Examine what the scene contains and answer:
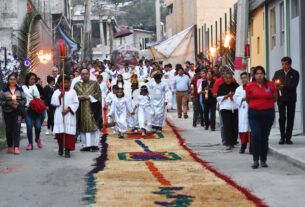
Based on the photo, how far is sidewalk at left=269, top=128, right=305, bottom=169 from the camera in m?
12.5

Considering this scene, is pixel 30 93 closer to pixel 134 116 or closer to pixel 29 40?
pixel 134 116

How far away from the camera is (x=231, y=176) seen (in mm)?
11195

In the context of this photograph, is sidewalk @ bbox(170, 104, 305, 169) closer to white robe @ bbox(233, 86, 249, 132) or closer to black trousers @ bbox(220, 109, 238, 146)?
white robe @ bbox(233, 86, 249, 132)

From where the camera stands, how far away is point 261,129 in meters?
12.4

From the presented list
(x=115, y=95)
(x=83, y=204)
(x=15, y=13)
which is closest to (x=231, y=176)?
(x=83, y=204)

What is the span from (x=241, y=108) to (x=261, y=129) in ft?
8.97

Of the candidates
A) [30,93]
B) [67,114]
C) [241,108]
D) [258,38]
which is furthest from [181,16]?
[67,114]

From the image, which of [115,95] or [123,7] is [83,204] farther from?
[123,7]

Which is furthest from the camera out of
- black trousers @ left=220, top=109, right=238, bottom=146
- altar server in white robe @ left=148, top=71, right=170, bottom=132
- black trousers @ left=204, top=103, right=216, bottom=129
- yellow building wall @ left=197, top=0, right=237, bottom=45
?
yellow building wall @ left=197, top=0, right=237, bottom=45

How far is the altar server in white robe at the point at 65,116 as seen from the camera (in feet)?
49.3

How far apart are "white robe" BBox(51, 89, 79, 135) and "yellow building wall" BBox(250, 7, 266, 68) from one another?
37.3 feet

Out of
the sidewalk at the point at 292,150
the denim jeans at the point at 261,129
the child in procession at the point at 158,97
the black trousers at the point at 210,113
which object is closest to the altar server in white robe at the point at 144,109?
the child in procession at the point at 158,97

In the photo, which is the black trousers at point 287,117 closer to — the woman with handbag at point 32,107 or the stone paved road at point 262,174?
the stone paved road at point 262,174

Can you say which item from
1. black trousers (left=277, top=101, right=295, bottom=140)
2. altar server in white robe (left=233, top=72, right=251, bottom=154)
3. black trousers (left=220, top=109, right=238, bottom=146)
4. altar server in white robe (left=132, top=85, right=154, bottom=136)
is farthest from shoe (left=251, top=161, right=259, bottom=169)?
altar server in white robe (left=132, top=85, right=154, bottom=136)
